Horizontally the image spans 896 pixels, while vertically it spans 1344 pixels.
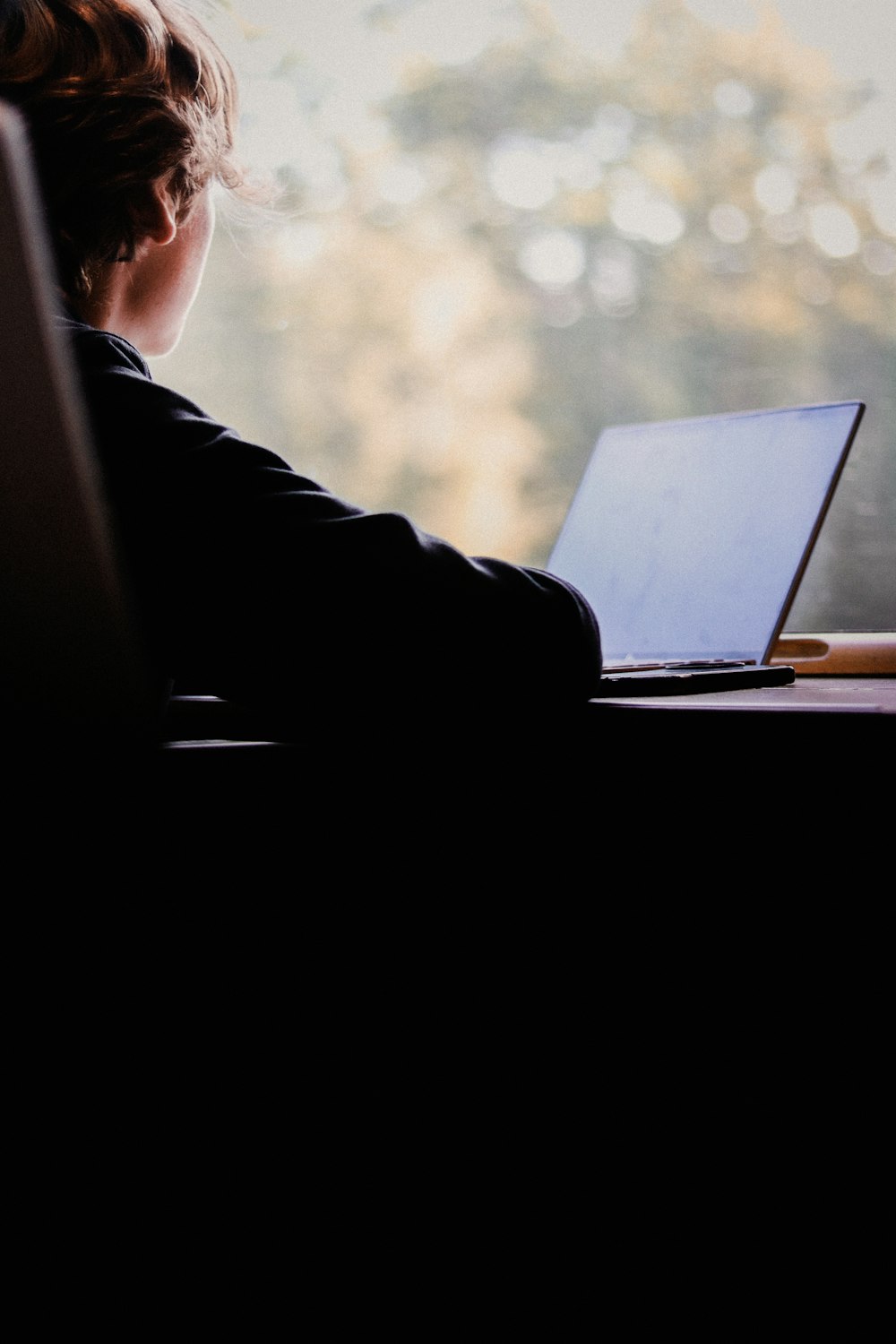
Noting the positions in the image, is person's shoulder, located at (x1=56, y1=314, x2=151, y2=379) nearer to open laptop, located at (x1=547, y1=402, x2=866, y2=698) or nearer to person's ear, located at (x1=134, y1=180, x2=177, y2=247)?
person's ear, located at (x1=134, y1=180, x2=177, y2=247)

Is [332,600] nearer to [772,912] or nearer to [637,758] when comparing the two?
[637,758]

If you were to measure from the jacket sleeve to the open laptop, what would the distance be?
0.25m

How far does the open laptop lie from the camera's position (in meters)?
1.00

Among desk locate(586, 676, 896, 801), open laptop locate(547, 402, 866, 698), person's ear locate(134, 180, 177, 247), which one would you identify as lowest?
desk locate(586, 676, 896, 801)

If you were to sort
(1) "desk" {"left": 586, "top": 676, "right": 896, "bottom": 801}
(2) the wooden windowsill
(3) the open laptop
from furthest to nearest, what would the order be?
(2) the wooden windowsill → (3) the open laptop → (1) "desk" {"left": 586, "top": 676, "right": 896, "bottom": 801}

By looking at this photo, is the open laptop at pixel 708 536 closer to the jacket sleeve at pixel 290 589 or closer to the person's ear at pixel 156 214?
the jacket sleeve at pixel 290 589

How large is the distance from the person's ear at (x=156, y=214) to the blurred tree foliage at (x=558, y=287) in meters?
0.75

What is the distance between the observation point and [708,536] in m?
1.07

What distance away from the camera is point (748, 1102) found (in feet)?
2.13

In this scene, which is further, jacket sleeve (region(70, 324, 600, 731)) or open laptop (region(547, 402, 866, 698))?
open laptop (region(547, 402, 866, 698))

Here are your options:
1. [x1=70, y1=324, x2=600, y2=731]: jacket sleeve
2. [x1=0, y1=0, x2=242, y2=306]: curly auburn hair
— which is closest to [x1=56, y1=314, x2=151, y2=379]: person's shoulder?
[x1=70, y1=324, x2=600, y2=731]: jacket sleeve

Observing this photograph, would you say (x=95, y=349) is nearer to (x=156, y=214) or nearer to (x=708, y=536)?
(x=156, y=214)

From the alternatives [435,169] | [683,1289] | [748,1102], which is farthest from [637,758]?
[435,169]

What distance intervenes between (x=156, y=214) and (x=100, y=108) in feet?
0.28
